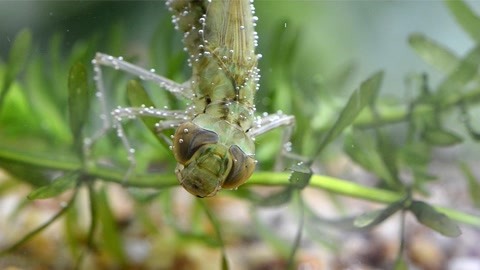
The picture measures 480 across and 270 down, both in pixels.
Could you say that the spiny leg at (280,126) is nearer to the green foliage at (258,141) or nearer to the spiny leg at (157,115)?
the green foliage at (258,141)

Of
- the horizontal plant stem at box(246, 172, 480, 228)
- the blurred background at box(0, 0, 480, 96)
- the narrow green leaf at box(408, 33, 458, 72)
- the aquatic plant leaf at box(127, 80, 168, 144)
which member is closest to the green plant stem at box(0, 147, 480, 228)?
the horizontal plant stem at box(246, 172, 480, 228)

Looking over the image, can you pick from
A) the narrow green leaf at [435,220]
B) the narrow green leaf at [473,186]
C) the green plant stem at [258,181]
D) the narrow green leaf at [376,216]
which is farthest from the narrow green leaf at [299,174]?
the narrow green leaf at [473,186]

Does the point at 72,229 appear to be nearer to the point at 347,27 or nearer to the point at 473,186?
the point at 473,186

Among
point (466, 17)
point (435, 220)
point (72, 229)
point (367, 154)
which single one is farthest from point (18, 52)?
point (466, 17)

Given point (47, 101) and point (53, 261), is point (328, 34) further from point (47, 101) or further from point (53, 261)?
point (53, 261)

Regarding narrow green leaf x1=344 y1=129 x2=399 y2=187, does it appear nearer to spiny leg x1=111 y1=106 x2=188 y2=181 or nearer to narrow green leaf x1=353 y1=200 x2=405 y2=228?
narrow green leaf x1=353 y1=200 x2=405 y2=228
